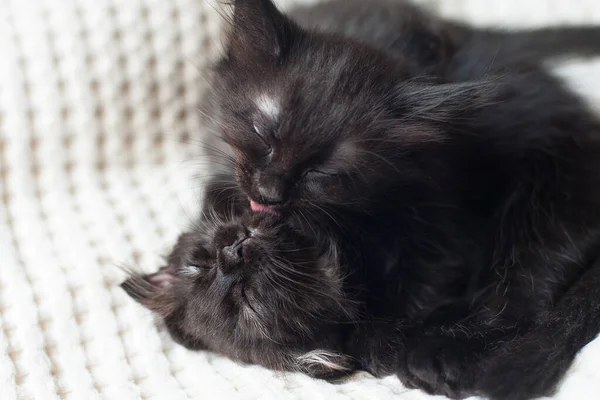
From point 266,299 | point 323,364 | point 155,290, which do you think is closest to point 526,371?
point 323,364

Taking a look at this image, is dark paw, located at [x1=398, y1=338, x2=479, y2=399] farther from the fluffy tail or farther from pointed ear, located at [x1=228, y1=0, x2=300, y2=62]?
pointed ear, located at [x1=228, y1=0, x2=300, y2=62]

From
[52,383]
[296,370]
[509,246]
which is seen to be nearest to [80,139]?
[52,383]

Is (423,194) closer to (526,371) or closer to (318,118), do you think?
(318,118)

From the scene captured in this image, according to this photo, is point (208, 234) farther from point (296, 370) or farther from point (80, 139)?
point (80, 139)

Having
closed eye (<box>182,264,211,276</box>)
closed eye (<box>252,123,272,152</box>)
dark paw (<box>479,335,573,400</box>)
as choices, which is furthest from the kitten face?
dark paw (<box>479,335,573,400</box>)

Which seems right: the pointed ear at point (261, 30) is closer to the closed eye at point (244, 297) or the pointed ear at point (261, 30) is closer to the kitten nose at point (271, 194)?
the kitten nose at point (271, 194)

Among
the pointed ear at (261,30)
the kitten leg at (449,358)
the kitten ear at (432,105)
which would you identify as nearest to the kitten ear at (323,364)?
the kitten leg at (449,358)
